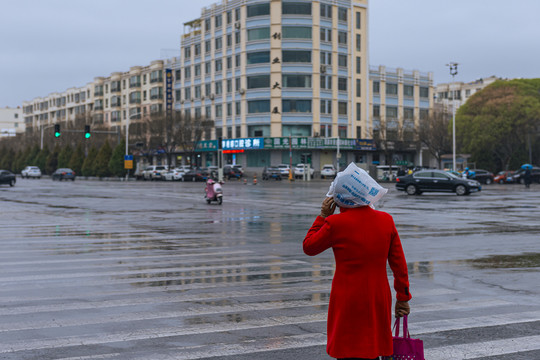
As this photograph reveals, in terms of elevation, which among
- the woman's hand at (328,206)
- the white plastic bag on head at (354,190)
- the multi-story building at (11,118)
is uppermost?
the multi-story building at (11,118)

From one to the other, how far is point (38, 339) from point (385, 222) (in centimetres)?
368

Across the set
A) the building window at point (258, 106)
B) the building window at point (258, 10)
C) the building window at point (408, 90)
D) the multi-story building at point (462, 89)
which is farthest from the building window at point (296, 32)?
the multi-story building at point (462, 89)

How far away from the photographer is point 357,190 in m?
3.97

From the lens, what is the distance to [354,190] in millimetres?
3975

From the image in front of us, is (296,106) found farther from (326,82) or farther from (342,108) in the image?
(342,108)

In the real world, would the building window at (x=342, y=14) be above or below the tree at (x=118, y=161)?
above

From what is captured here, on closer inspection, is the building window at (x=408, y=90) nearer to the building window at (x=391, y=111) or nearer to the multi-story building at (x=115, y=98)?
the building window at (x=391, y=111)

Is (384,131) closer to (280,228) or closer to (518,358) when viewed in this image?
(280,228)

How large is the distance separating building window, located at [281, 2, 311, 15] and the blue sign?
15.8m

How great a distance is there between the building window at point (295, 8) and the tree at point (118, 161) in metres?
25.8

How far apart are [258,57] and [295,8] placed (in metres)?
7.36

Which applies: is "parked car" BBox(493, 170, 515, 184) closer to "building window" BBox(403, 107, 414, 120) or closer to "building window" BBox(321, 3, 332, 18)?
"building window" BBox(403, 107, 414, 120)

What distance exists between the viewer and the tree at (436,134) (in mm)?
77188

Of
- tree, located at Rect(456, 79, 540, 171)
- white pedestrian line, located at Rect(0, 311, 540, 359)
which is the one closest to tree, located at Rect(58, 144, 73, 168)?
tree, located at Rect(456, 79, 540, 171)
